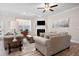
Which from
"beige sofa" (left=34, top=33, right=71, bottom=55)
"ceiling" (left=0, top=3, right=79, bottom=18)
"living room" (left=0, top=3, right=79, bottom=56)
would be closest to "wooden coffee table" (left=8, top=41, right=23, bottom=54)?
"living room" (left=0, top=3, right=79, bottom=56)

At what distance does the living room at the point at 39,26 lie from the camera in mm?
2193

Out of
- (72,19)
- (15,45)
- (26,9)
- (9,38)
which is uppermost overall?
(26,9)

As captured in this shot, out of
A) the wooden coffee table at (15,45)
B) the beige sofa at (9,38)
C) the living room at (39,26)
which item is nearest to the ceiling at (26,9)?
the living room at (39,26)

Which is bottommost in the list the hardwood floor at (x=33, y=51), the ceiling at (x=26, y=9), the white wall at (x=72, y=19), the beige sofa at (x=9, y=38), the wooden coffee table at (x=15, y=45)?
the hardwood floor at (x=33, y=51)

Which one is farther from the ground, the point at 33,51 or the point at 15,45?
the point at 15,45

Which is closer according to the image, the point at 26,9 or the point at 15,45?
the point at 26,9

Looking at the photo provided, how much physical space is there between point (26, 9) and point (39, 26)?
0.52 metres

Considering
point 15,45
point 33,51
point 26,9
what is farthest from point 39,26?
point 15,45

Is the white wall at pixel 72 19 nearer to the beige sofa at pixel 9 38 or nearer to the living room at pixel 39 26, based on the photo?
the living room at pixel 39 26

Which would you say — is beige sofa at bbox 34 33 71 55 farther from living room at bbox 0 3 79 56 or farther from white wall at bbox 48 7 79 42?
white wall at bbox 48 7 79 42

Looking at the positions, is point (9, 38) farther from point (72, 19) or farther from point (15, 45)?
point (72, 19)

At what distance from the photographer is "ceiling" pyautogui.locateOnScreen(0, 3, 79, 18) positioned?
2172 mm

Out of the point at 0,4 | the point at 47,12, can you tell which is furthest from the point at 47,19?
the point at 0,4

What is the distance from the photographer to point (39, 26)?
7.70 feet
